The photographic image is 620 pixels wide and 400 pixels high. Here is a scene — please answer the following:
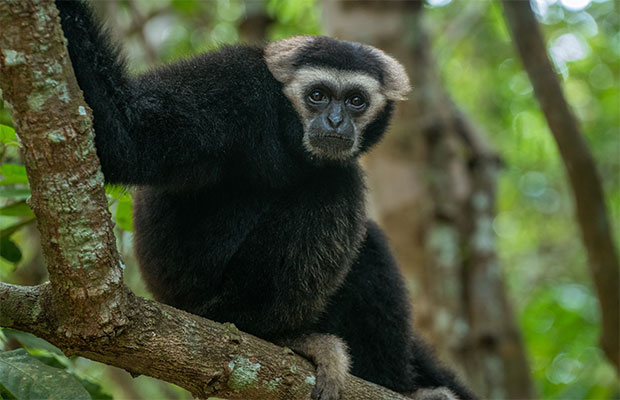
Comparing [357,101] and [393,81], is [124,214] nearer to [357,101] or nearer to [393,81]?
[357,101]

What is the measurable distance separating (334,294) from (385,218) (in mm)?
4479

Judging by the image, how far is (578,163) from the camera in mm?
7406

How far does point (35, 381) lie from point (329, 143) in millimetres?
2704

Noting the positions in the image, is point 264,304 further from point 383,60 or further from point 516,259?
point 516,259

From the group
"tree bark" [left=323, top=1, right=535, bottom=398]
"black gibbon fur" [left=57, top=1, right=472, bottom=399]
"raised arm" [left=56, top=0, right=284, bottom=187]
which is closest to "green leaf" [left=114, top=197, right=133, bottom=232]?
"black gibbon fur" [left=57, top=1, right=472, bottom=399]

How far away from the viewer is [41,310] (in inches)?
144

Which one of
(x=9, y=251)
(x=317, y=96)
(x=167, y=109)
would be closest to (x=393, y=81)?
(x=317, y=96)

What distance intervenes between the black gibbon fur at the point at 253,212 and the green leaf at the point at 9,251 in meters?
0.88

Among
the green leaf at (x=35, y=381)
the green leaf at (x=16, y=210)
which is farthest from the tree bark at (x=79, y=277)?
the green leaf at (x=16, y=210)

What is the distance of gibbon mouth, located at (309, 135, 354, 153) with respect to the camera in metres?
5.12

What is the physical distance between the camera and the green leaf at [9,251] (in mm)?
4551

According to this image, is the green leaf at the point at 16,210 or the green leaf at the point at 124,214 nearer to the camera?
the green leaf at the point at 16,210

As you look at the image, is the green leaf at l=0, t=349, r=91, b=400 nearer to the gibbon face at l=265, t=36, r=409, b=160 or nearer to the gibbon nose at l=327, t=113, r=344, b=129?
the gibbon face at l=265, t=36, r=409, b=160

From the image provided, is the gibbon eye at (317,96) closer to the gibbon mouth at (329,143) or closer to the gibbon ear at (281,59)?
the gibbon ear at (281,59)
